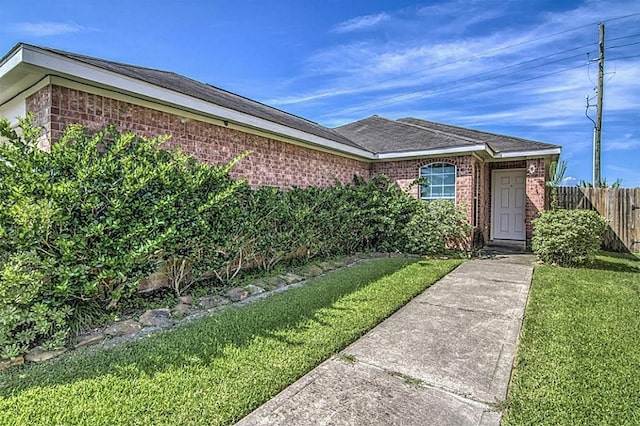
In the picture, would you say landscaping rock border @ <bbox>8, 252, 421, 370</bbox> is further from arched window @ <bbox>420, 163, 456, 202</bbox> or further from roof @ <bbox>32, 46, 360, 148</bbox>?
arched window @ <bbox>420, 163, 456, 202</bbox>

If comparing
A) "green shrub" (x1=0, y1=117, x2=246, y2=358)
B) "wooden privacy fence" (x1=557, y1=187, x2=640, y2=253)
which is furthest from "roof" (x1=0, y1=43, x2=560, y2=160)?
"wooden privacy fence" (x1=557, y1=187, x2=640, y2=253)

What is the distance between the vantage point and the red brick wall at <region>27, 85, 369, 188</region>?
448 cm

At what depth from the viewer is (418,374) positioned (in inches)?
123

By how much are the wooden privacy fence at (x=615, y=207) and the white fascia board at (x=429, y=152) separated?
4.21 metres

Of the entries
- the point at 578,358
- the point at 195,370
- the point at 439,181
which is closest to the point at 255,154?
the point at 195,370

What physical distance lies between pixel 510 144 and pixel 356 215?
20.1 feet

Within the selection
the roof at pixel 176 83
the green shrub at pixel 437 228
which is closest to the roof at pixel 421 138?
the green shrub at pixel 437 228

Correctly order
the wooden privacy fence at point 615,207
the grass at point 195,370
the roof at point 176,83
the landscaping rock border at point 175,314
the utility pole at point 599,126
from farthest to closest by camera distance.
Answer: the utility pole at point 599,126
the wooden privacy fence at point 615,207
the roof at point 176,83
the landscaping rock border at point 175,314
the grass at point 195,370

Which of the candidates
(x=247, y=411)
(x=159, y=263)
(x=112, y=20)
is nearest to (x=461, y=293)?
(x=247, y=411)

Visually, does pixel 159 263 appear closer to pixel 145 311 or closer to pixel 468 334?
pixel 145 311

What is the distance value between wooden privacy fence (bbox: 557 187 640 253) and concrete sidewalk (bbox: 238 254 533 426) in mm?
8168

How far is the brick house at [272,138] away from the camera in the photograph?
447 cm

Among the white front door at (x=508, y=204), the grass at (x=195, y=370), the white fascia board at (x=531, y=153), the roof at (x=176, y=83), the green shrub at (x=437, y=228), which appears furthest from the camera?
the white front door at (x=508, y=204)

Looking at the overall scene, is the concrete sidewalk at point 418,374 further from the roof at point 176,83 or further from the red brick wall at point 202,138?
the roof at point 176,83
